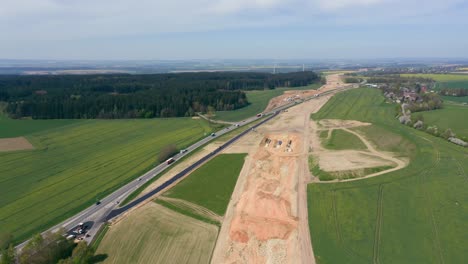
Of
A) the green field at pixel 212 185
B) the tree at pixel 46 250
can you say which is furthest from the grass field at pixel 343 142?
the tree at pixel 46 250

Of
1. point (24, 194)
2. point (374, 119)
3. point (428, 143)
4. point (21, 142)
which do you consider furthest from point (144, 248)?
point (374, 119)

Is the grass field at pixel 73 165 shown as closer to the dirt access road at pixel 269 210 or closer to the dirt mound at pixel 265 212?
the dirt access road at pixel 269 210

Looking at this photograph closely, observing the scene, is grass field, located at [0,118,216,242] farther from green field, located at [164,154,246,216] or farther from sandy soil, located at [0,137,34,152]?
green field, located at [164,154,246,216]

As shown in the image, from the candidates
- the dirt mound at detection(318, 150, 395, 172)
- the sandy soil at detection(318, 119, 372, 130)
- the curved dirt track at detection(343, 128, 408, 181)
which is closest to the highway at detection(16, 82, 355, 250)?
the dirt mound at detection(318, 150, 395, 172)

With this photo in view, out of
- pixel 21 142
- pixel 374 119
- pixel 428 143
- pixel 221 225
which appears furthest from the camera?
pixel 374 119

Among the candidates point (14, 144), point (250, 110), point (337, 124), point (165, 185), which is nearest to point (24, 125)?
point (14, 144)

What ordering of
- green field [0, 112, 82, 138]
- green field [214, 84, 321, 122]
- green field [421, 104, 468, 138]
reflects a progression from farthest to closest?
green field [214, 84, 321, 122], green field [0, 112, 82, 138], green field [421, 104, 468, 138]

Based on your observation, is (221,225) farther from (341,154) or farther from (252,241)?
(341,154)
